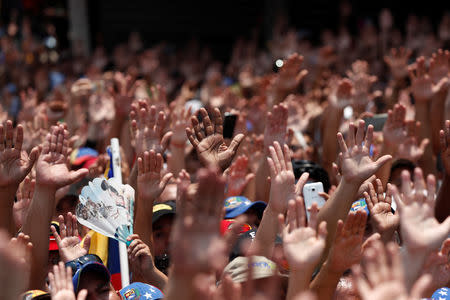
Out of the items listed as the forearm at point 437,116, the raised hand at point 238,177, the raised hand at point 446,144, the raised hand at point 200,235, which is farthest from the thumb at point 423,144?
the raised hand at point 200,235

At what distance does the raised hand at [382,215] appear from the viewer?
8.34 feet

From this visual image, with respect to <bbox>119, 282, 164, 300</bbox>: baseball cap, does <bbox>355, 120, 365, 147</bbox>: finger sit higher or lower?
higher

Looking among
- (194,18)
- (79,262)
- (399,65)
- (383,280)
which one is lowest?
(79,262)

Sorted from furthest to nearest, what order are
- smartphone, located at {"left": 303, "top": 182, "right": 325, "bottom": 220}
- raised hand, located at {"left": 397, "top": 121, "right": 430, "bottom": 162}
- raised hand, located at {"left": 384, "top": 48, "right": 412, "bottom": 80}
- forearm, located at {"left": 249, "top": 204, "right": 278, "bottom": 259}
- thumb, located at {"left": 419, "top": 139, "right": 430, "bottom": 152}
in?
raised hand, located at {"left": 384, "top": 48, "right": 412, "bottom": 80}
thumb, located at {"left": 419, "top": 139, "right": 430, "bottom": 152}
raised hand, located at {"left": 397, "top": 121, "right": 430, "bottom": 162}
smartphone, located at {"left": 303, "top": 182, "right": 325, "bottom": 220}
forearm, located at {"left": 249, "top": 204, "right": 278, "bottom": 259}

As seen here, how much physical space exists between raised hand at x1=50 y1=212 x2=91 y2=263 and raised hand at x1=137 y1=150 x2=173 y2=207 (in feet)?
1.16

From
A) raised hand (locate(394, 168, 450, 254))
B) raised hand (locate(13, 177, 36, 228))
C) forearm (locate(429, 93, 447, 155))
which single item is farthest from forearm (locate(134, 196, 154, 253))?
forearm (locate(429, 93, 447, 155))

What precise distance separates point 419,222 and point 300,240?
428mm

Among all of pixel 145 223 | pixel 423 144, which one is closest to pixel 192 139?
pixel 145 223

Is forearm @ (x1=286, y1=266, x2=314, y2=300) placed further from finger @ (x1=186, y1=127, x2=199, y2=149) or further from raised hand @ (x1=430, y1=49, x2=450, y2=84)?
raised hand @ (x1=430, y1=49, x2=450, y2=84)

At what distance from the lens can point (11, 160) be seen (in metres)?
2.81

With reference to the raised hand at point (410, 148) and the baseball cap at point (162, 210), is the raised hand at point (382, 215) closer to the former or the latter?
the baseball cap at point (162, 210)

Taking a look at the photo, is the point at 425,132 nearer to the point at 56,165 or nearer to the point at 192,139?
the point at 192,139

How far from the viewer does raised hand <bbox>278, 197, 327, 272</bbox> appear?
6.70 ft

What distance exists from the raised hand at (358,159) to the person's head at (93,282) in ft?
3.80
